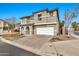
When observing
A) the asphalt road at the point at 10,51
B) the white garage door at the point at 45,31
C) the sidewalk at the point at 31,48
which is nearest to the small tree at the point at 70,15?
the white garage door at the point at 45,31

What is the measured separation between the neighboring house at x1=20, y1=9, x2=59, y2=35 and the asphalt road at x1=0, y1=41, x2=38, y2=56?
39 cm

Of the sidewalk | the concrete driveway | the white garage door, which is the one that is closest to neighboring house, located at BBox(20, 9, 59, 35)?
the white garage door

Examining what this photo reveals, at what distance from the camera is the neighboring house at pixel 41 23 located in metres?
4.68

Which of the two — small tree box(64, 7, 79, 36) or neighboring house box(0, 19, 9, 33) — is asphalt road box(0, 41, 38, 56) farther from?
small tree box(64, 7, 79, 36)

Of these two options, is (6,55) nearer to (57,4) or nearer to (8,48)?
(8,48)

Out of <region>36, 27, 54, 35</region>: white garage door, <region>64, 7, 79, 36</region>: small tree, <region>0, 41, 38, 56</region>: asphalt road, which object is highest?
<region>64, 7, 79, 36</region>: small tree

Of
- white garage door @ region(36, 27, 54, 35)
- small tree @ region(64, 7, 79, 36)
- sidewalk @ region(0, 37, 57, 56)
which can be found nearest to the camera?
sidewalk @ region(0, 37, 57, 56)

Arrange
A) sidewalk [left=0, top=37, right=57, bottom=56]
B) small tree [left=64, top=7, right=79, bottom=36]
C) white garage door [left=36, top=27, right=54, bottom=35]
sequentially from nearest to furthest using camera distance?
sidewalk [left=0, top=37, right=57, bottom=56], small tree [left=64, top=7, right=79, bottom=36], white garage door [left=36, top=27, right=54, bottom=35]

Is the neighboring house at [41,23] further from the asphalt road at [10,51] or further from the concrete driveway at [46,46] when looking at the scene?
the asphalt road at [10,51]

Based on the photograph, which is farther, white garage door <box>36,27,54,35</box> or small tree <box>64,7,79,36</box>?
white garage door <box>36,27,54,35</box>

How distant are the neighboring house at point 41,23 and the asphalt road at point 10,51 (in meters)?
0.39

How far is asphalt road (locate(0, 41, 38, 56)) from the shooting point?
179 inches

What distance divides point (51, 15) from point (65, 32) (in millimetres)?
454

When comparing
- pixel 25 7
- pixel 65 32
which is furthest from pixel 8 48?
pixel 65 32
